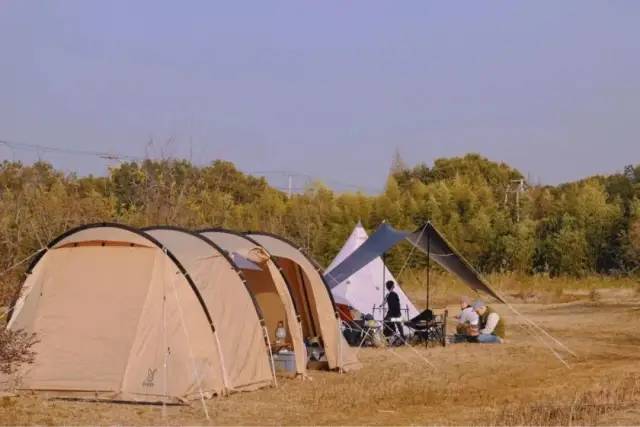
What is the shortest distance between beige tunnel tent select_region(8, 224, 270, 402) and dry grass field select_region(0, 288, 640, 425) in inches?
12.7

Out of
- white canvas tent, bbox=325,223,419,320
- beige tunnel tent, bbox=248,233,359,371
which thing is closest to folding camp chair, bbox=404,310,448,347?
white canvas tent, bbox=325,223,419,320

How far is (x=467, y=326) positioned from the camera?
1780cm

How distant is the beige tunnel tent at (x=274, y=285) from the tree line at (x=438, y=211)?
35.6ft

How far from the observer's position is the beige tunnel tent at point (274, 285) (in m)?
13.2

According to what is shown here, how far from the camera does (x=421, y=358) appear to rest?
15438mm

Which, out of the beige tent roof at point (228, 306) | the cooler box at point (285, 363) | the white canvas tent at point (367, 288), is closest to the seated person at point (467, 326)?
the white canvas tent at point (367, 288)

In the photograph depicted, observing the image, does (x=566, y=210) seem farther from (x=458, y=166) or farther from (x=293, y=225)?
(x=458, y=166)

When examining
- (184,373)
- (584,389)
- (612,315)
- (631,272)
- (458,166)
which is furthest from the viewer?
(458,166)

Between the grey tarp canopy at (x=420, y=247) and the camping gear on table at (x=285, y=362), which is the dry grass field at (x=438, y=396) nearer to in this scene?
the camping gear on table at (x=285, y=362)

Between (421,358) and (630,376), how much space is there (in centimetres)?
357

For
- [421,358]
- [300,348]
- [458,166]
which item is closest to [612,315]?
[421,358]

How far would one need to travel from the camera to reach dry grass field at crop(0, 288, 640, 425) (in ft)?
31.8

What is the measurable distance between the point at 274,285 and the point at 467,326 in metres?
4.83

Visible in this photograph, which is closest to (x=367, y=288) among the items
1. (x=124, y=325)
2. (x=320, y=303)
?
(x=320, y=303)
